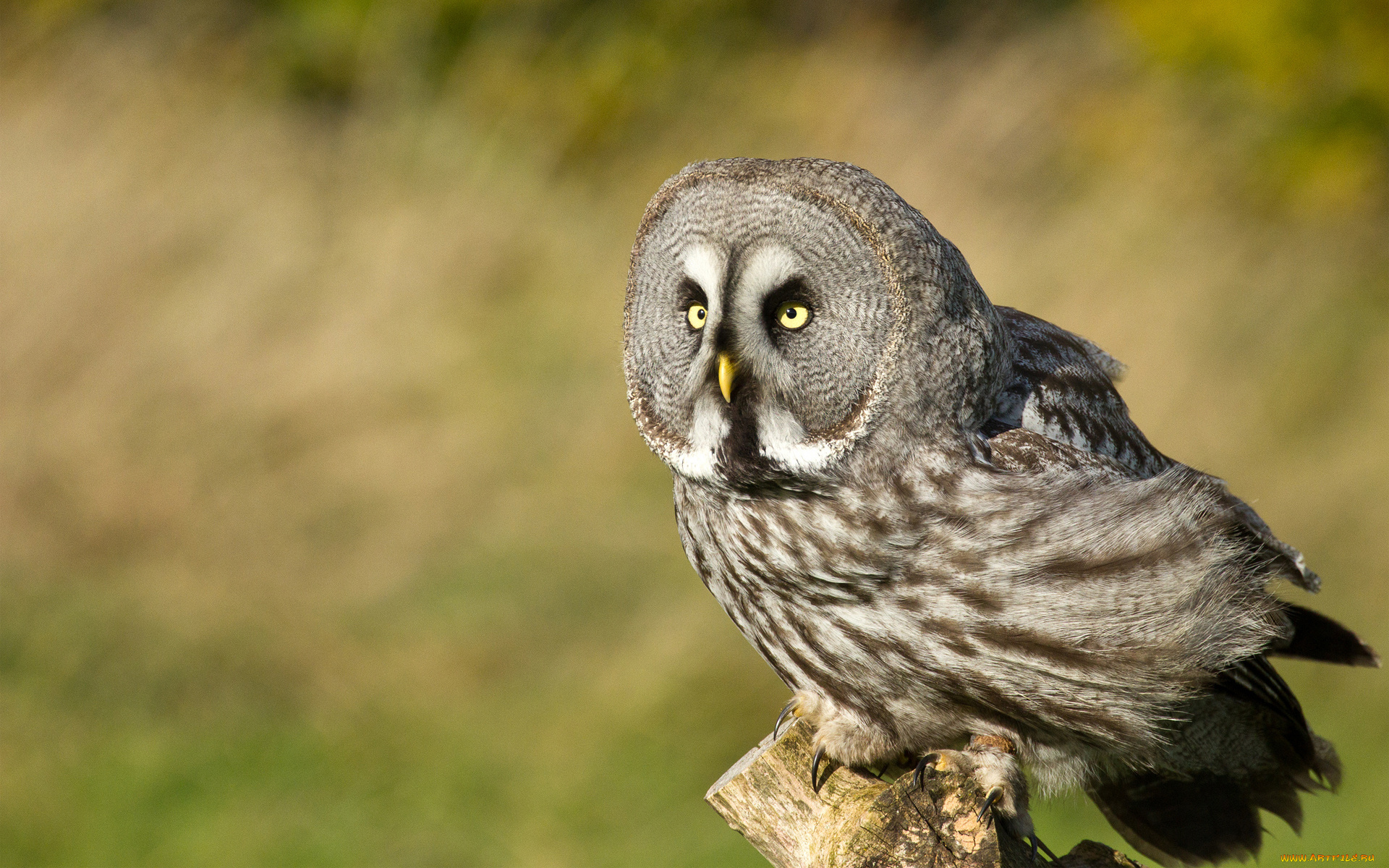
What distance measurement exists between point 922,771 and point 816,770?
13.8 inches

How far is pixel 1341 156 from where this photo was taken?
8211mm

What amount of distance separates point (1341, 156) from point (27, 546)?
7573mm

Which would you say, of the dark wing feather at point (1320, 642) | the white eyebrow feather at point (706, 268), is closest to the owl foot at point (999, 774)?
the dark wing feather at point (1320, 642)

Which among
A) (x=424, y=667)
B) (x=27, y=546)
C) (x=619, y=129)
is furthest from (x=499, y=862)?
(x=619, y=129)

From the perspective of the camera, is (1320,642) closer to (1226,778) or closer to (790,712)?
(1226,778)

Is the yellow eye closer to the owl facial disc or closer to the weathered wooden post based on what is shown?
the owl facial disc

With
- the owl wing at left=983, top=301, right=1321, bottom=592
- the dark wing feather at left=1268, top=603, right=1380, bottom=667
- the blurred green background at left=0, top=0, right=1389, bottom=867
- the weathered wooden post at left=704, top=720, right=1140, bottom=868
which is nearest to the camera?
the weathered wooden post at left=704, top=720, right=1140, bottom=868

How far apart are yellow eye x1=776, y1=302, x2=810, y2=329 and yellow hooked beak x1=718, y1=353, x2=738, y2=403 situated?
0.09m

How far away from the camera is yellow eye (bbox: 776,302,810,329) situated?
1842 mm

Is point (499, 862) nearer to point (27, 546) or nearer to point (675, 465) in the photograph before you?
point (27, 546)

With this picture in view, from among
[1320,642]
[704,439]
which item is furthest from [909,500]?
[1320,642]

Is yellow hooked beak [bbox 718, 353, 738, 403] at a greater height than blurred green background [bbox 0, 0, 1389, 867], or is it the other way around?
blurred green background [bbox 0, 0, 1389, 867]

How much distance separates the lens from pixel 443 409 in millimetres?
5191

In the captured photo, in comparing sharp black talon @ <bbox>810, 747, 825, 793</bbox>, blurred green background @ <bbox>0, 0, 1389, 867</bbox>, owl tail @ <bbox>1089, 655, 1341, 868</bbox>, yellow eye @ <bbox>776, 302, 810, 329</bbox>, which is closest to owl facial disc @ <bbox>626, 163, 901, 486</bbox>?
yellow eye @ <bbox>776, 302, 810, 329</bbox>
